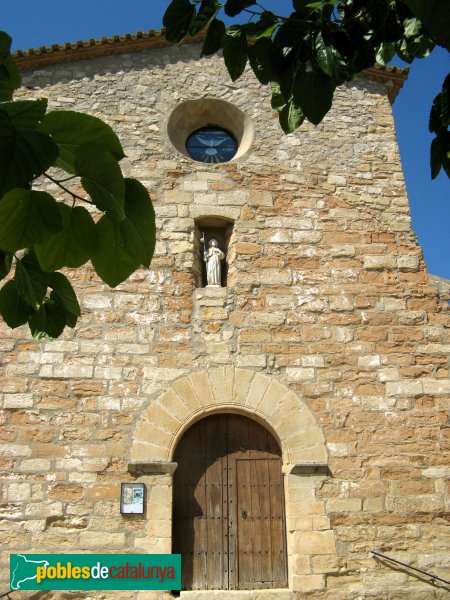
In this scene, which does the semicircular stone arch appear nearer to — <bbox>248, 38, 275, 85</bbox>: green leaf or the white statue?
the white statue

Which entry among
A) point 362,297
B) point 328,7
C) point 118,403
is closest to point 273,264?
point 362,297

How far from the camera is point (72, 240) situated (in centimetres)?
127

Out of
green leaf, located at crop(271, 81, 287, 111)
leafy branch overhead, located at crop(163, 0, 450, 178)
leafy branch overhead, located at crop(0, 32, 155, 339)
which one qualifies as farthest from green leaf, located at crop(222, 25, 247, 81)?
leafy branch overhead, located at crop(0, 32, 155, 339)

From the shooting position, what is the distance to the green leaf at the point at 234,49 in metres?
2.06

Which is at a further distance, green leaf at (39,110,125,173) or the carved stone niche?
the carved stone niche

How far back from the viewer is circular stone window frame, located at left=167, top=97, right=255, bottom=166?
23.4 ft

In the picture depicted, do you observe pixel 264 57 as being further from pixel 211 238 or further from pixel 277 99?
pixel 211 238

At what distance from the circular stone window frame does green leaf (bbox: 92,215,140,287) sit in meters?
5.87

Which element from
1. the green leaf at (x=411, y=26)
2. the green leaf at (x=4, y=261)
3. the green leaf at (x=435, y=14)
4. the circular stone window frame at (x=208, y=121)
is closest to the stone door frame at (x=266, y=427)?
the circular stone window frame at (x=208, y=121)

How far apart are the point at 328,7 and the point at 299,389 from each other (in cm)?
417

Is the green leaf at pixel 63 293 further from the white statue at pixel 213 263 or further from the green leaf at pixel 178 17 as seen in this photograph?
the white statue at pixel 213 263

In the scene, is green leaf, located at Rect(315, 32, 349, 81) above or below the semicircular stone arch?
above

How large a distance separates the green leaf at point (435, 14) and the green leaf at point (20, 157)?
2.25 ft

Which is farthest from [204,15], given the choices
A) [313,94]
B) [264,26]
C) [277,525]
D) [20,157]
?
[277,525]
